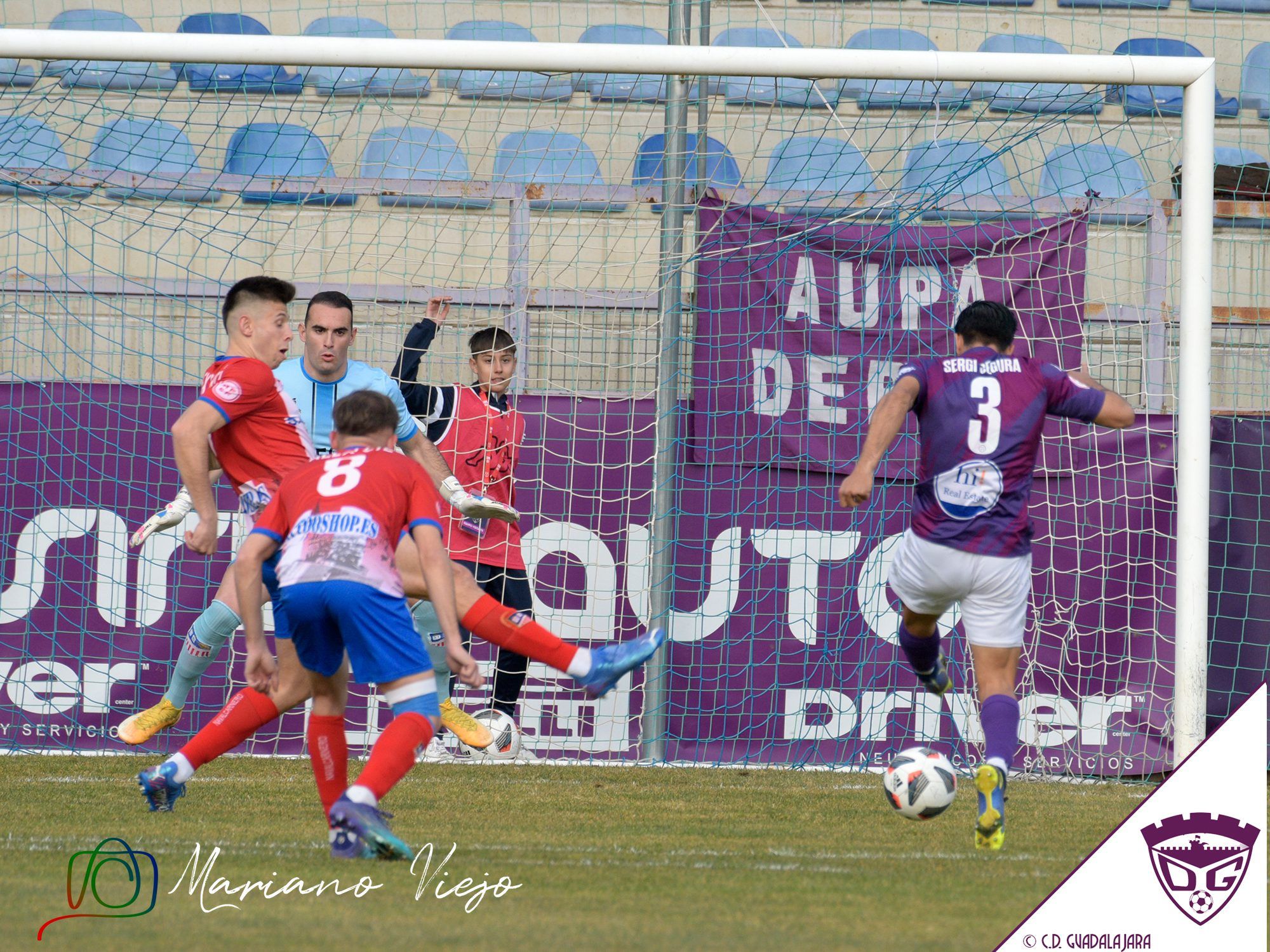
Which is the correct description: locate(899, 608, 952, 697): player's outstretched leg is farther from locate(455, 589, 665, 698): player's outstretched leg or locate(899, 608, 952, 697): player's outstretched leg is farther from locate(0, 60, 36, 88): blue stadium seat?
locate(0, 60, 36, 88): blue stadium seat

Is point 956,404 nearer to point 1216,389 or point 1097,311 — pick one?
point 1097,311

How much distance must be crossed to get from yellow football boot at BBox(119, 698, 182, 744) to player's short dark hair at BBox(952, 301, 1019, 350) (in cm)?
342

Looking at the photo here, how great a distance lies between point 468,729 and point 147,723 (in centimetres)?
142

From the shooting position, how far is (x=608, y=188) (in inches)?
313

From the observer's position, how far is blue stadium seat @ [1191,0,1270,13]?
9789mm

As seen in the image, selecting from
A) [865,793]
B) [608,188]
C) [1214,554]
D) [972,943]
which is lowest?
[865,793]

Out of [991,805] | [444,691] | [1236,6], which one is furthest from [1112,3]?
[991,805]

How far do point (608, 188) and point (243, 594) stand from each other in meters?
4.25

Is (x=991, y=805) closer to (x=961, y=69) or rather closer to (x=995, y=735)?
(x=995, y=735)

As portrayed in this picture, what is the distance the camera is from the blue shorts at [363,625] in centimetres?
414

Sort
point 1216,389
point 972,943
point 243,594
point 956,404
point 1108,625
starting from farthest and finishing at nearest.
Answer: point 1216,389 < point 1108,625 < point 956,404 < point 243,594 < point 972,943

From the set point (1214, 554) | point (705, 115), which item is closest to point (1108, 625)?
point (1214, 554)

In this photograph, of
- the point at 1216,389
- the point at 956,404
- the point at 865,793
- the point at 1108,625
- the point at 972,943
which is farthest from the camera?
the point at 1216,389

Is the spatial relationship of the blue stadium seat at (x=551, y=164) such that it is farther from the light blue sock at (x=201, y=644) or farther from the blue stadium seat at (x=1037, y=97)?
the light blue sock at (x=201, y=644)
